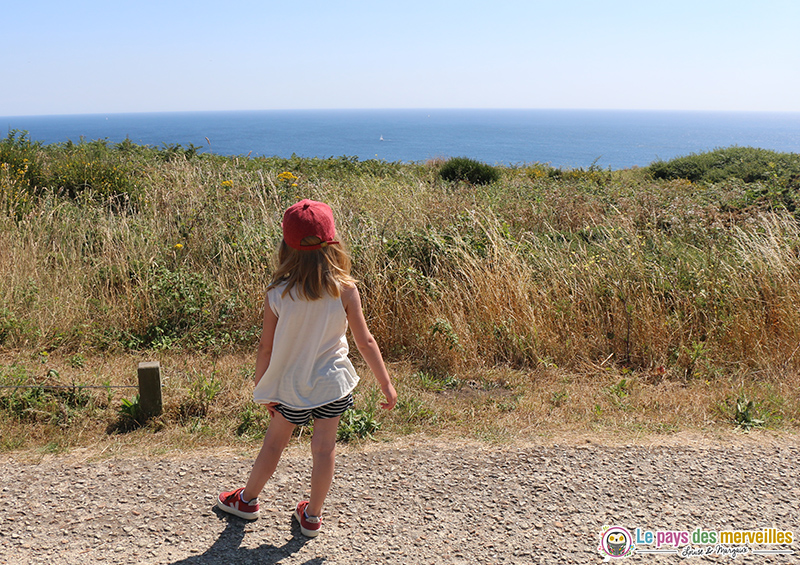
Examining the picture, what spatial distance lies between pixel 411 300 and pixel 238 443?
7.97 feet

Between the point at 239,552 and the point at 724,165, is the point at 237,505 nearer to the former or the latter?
the point at 239,552

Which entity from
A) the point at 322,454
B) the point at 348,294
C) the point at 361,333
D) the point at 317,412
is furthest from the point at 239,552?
the point at 348,294

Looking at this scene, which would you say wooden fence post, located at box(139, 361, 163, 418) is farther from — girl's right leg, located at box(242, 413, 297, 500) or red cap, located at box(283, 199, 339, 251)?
red cap, located at box(283, 199, 339, 251)

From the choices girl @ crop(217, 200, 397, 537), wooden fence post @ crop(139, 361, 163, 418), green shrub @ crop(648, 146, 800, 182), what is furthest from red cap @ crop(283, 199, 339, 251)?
green shrub @ crop(648, 146, 800, 182)

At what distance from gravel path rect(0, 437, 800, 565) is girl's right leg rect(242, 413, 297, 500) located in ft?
0.51

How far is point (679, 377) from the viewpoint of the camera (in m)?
4.65

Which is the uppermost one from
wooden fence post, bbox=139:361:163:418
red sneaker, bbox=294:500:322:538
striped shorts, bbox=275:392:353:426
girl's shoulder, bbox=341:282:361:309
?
girl's shoulder, bbox=341:282:361:309

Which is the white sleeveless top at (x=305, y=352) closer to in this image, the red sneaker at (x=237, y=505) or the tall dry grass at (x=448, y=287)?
the red sneaker at (x=237, y=505)

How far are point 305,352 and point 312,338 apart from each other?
70mm

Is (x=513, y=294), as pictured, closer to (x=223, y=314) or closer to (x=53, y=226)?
(x=223, y=314)

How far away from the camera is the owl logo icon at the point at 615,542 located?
7.93 ft

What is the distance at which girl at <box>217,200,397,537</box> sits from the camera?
2.38 m

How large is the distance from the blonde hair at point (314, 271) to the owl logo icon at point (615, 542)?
1.58 meters

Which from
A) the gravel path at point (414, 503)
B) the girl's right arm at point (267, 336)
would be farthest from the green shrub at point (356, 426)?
the girl's right arm at point (267, 336)
